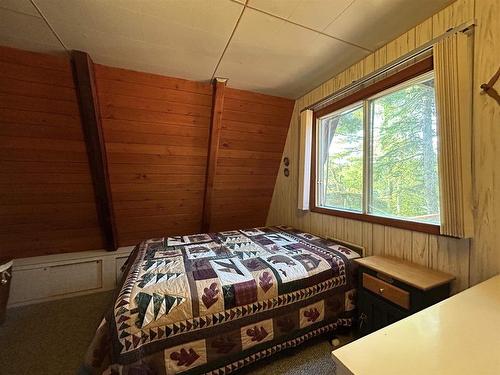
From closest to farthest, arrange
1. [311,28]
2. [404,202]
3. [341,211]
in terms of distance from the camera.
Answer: [311,28] < [404,202] < [341,211]

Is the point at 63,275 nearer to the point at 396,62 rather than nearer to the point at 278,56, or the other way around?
the point at 278,56

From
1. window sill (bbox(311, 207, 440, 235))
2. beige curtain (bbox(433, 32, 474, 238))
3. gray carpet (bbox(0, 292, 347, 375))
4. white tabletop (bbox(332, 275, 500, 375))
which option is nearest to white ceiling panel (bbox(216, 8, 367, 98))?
beige curtain (bbox(433, 32, 474, 238))

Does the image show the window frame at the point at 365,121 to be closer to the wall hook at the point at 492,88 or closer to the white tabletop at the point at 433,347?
the wall hook at the point at 492,88

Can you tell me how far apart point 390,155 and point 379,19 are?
0.99 meters

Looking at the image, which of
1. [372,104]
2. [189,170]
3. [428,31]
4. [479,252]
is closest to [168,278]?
[189,170]

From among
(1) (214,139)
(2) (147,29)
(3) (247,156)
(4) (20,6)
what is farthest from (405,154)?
(4) (20,6)

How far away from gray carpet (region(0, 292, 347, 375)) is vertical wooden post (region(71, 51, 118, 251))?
851mm

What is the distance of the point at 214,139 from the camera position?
8.06 ft

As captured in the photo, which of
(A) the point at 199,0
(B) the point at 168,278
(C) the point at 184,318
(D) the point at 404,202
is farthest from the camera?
(D) the point at 404,202

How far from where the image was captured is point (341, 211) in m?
2.22

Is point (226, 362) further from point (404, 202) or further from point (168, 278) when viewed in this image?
point (404, 202)

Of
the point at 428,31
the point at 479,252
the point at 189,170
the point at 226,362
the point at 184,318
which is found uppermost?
the point at 428,31

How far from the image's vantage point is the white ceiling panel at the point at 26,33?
1.39 metres

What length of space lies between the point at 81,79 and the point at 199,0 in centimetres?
119
